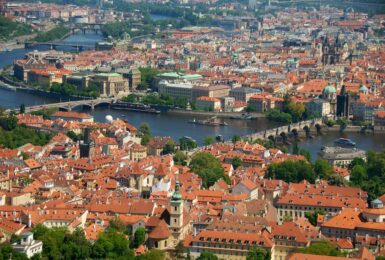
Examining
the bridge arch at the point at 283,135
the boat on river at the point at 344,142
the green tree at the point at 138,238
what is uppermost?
the green tree at the point at 138,238

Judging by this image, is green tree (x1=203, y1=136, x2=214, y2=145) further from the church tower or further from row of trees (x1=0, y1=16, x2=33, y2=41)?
row of trees (x1=0, y1=16, x2=33, y2=41)

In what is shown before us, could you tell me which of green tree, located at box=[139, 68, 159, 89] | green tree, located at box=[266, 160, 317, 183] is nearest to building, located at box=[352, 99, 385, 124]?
green tree, located at box=[139, 68, 159, 89]

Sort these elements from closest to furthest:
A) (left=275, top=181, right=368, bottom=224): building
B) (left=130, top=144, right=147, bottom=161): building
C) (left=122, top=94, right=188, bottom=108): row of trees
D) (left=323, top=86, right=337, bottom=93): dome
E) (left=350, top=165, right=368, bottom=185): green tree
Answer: (left=275, top=181, right=368, bottom=224): building, (left=350, top=165, right=368, bottom=185): green tree, (left=130, top=144, right=147, bottom=161): building, (left=122, top=94, right=188, bottom=108): row of trees, (left=323, top=86, right=337, bottom=93): dome

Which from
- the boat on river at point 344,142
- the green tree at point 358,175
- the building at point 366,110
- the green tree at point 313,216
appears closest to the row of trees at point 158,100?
the building at point 366,110

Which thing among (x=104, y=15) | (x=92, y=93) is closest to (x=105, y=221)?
(x=92, y=93)

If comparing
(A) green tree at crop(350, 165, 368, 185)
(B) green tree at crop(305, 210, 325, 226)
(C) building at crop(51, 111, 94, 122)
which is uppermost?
(B) green tree at crop(305, 210, 325, 226)

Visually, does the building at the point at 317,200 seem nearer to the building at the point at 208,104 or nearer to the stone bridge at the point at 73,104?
the stone bridge at the point at 73,104
